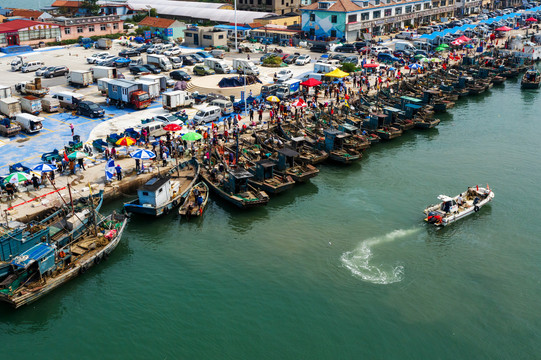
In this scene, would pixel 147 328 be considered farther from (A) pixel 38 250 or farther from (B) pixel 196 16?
(B) pixel 196 16

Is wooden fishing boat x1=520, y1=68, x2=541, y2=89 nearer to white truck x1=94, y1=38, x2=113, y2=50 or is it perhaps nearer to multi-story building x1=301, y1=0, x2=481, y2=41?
multi-story building x1=301, y1=0, x2=481, y2=41

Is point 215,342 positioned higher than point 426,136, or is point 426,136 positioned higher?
point 426,136

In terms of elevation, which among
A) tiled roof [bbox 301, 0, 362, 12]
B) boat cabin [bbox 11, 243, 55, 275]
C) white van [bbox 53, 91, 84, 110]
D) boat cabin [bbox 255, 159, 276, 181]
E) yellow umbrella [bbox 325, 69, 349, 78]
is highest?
tiled roof [bbox 301, 0, 362, 12]

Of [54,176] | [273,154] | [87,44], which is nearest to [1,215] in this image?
[54,176]

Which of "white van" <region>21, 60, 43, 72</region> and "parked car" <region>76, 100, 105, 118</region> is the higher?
"white van" <region>21, 60, 43, 72</region>

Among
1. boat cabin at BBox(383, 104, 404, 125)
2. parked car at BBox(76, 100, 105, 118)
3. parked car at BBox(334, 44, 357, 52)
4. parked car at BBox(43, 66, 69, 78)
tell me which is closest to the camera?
parked car at BBox(76, 100, 105, 118)

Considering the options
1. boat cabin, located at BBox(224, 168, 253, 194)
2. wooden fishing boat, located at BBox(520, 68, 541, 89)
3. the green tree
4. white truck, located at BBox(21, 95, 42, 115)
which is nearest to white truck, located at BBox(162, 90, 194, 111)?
white truck, located at BBox(21, 95, 42, 115)

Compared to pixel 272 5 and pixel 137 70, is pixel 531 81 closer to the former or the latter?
pixel 137 70

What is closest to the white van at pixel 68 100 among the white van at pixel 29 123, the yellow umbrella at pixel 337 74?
the white van at pixel 29 123
